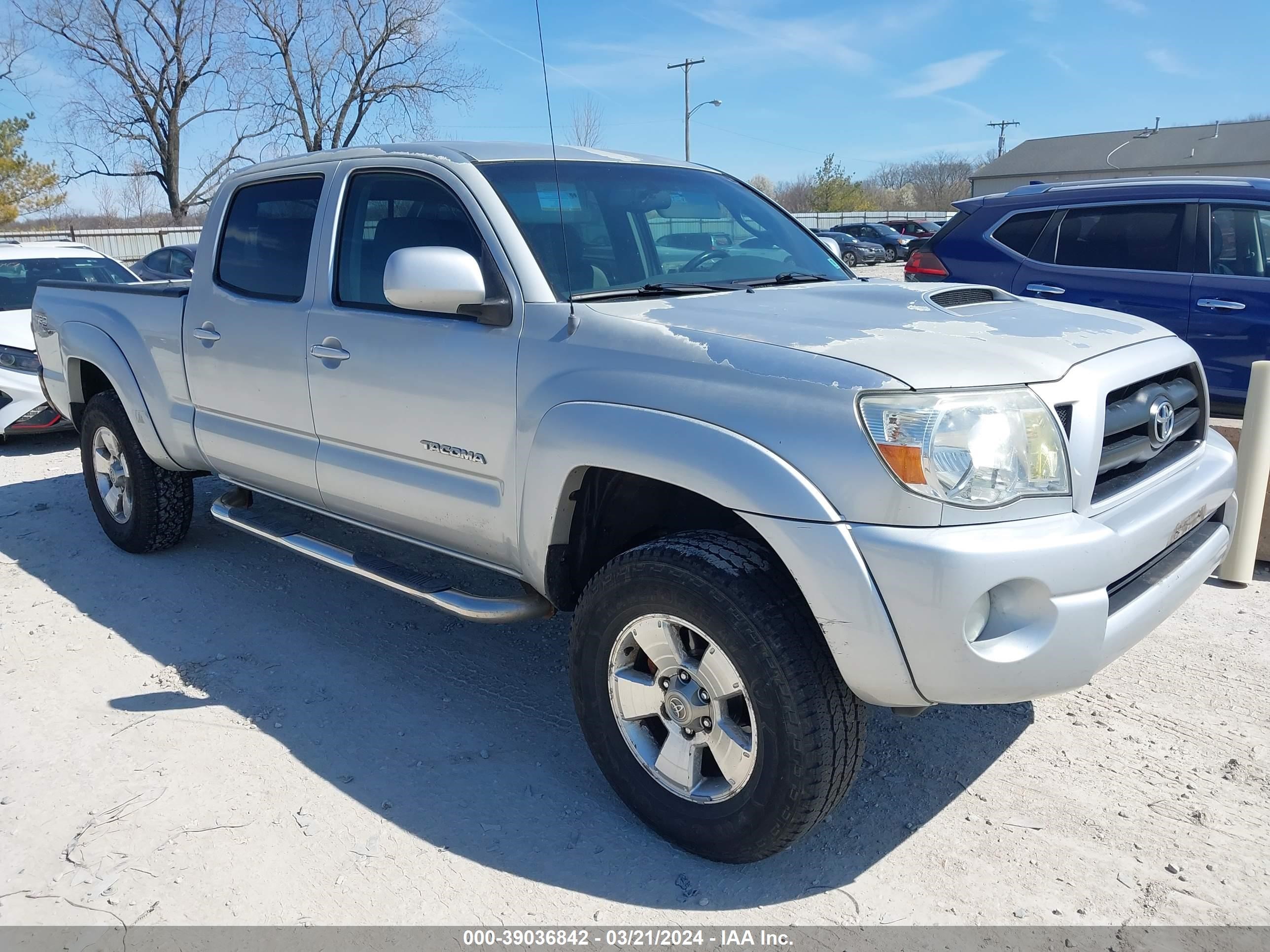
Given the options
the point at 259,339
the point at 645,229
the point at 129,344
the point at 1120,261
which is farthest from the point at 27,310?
the point at 1120,261

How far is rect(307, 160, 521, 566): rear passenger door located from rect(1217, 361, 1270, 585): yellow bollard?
3515 millimetres

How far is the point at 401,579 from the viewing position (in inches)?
135

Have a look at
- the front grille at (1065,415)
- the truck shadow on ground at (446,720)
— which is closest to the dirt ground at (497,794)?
the truck shadow on ground at (446,720)

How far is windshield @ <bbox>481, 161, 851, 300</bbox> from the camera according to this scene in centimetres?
321

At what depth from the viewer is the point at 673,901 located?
2.56 metres

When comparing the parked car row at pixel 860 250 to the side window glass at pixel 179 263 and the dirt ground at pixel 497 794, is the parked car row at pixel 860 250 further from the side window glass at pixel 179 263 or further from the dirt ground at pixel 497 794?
the dirt ground at pixel 497 794

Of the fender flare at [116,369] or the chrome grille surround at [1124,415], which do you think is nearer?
the chrome grille surround at [1124,415]

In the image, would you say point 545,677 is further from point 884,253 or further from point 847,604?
point 884,253

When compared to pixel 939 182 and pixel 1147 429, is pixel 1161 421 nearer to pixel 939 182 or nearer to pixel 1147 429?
pixel 1147 429

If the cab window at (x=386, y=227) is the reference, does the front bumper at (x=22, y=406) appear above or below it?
below

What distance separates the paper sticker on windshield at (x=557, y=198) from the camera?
331 cm

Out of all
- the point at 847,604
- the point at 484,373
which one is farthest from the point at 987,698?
the point at 484,373

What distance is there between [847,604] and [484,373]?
141 cm

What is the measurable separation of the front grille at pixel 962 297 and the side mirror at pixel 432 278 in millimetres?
1471
